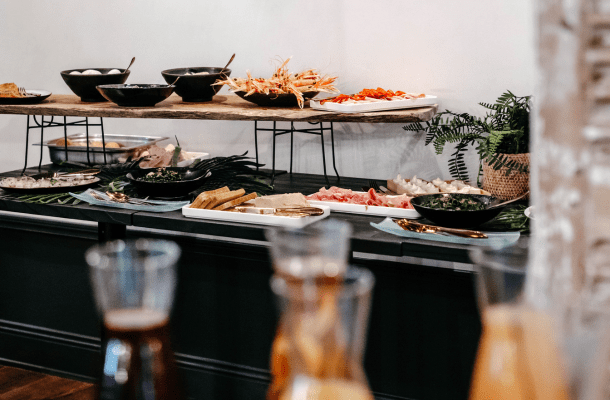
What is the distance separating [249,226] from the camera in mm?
1919

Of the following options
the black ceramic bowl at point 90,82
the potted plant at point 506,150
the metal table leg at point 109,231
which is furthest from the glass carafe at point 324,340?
the black ceramic bowl at point 90,82

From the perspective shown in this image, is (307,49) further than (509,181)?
Yes

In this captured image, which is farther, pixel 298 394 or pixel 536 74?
pixel 298 394

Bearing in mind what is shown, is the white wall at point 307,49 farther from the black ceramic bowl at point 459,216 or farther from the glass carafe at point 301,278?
the glass carafe at point 301,278

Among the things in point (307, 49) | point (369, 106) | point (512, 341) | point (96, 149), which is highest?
point (307, 49)

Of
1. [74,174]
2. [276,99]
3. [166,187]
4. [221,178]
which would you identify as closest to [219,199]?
[166,187]

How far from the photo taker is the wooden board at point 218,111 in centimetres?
225

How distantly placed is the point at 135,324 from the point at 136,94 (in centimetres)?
222

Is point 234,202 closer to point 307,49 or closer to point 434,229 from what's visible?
point 434,229

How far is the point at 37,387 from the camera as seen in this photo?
2.64 m

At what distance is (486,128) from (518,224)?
19.3 inches

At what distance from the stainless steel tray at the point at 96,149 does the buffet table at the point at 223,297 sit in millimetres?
241

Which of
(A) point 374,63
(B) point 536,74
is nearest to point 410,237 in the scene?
(A) point 374,63

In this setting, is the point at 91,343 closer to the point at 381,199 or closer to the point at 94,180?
the point at 94,180
